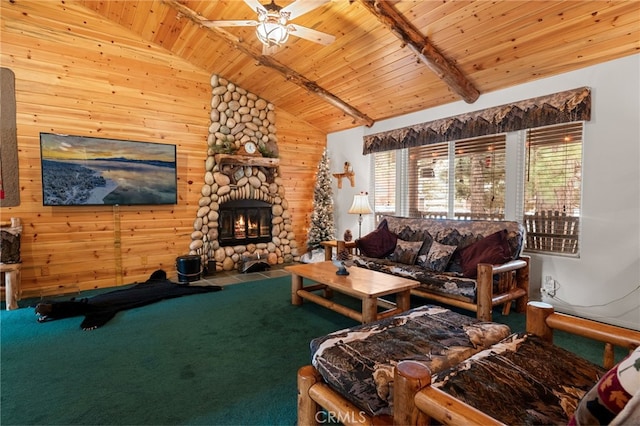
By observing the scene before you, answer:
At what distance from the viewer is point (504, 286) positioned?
3.25m

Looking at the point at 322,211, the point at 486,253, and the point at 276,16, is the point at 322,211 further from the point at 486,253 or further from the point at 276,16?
the point at 276,16

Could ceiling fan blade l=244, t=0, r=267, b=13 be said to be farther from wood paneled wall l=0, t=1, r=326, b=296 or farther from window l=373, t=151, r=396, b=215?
window l=373, t=151, r=396, b=215

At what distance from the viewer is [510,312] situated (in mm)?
3461

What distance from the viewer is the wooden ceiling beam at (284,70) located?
12.7ft

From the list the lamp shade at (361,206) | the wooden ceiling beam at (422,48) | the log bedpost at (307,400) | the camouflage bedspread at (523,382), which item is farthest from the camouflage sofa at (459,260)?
the log bedpost at (307,400)

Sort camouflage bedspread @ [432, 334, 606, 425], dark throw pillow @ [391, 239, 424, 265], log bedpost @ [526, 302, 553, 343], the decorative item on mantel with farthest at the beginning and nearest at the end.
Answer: the decorative item on mantel
dark throw pillow @ [391, 239, 424, 265]
log bedpost @ [526, 302, 553, 343]
camouflage bedspread @ [432, 334, 606, 425]

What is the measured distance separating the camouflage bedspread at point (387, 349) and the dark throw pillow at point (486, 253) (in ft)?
4.59

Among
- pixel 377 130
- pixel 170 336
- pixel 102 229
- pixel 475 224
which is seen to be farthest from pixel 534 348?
pixel 102 229

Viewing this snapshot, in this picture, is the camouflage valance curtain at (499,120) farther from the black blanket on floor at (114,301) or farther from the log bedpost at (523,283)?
the black blanket on floor at (114,301)

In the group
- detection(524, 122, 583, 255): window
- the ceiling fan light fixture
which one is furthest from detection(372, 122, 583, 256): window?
the ceiling fan light fixture

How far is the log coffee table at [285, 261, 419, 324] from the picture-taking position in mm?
2709

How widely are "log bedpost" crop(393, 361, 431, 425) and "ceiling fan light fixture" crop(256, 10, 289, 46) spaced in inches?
109

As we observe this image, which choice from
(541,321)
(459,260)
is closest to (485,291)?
(459,260)

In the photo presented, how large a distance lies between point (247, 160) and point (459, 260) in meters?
3.67
